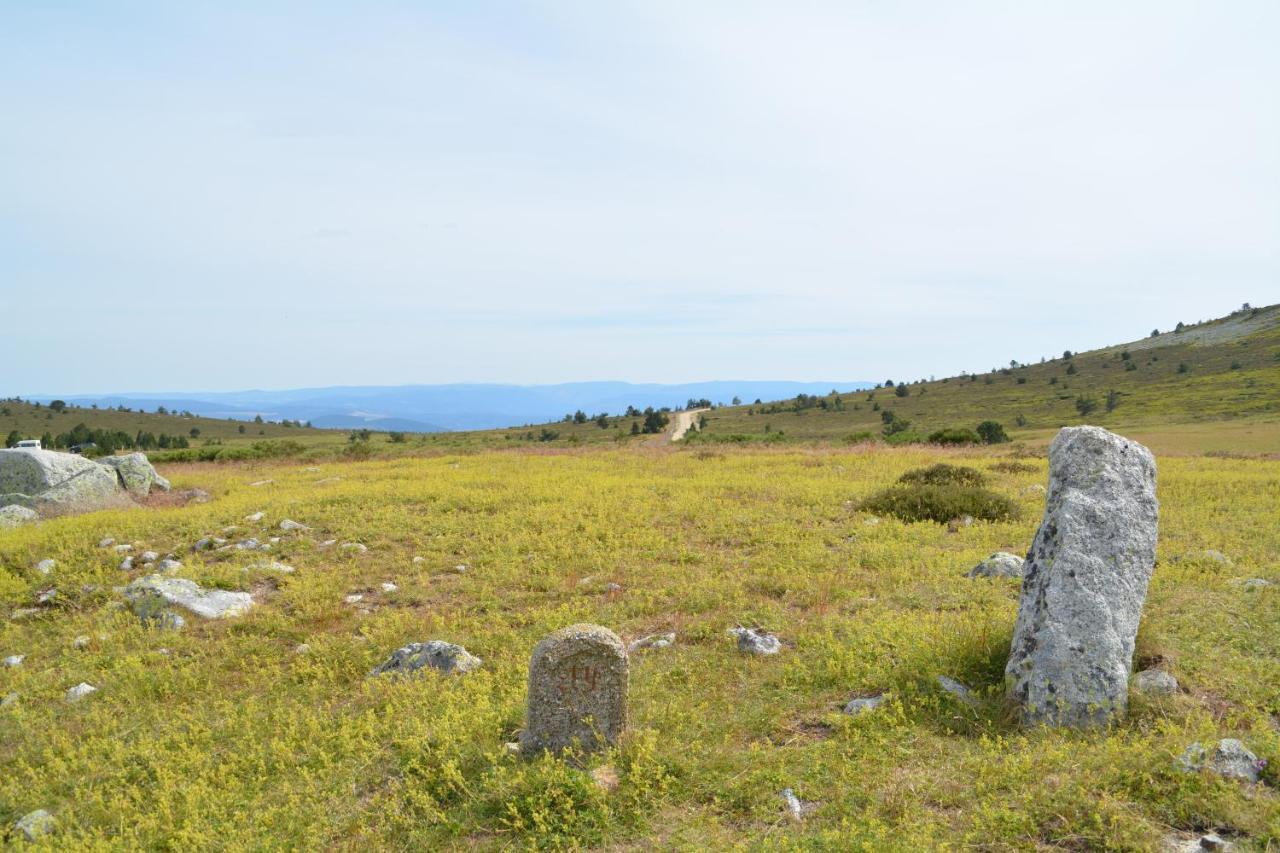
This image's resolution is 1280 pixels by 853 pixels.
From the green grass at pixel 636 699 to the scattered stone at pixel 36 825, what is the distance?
250mm

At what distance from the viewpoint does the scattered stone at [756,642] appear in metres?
9.48

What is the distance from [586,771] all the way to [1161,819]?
15.5ft

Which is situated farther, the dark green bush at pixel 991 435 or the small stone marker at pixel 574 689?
the dark green bush at pixel 991 435

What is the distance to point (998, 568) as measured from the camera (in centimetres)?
1195

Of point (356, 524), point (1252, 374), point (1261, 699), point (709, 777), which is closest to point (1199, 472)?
point (1261, 699)

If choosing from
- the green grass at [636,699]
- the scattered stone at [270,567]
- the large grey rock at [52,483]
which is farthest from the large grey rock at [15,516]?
the scattered stone at [270,567]

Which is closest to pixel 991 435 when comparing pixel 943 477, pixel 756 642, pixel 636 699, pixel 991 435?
pixel 991 435

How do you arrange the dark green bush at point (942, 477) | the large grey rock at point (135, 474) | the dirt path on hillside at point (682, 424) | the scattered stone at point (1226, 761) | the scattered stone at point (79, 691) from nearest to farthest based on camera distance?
the scattered stone at point (1226, 761) → the scattered stone at point (79, 691) → the dark green bush at point (942, 477) → the large grey rock at point (135, 474) → the dirt path on hillside at point (682, 424)

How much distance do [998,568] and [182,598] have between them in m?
14.3

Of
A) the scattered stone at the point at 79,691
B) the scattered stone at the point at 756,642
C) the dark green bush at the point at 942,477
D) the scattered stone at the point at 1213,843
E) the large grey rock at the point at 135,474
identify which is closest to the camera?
the scattered stone at the point at 1213,843

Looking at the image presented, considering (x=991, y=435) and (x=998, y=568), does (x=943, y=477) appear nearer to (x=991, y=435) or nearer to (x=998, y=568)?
(x=998, y=568)

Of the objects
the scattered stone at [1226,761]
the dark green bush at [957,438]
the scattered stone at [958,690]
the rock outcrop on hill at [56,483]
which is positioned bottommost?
the scattered stone at [958,690]

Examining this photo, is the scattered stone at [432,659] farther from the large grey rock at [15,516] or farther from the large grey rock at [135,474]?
the large grey rock at [135,474]

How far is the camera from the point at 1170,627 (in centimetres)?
907
